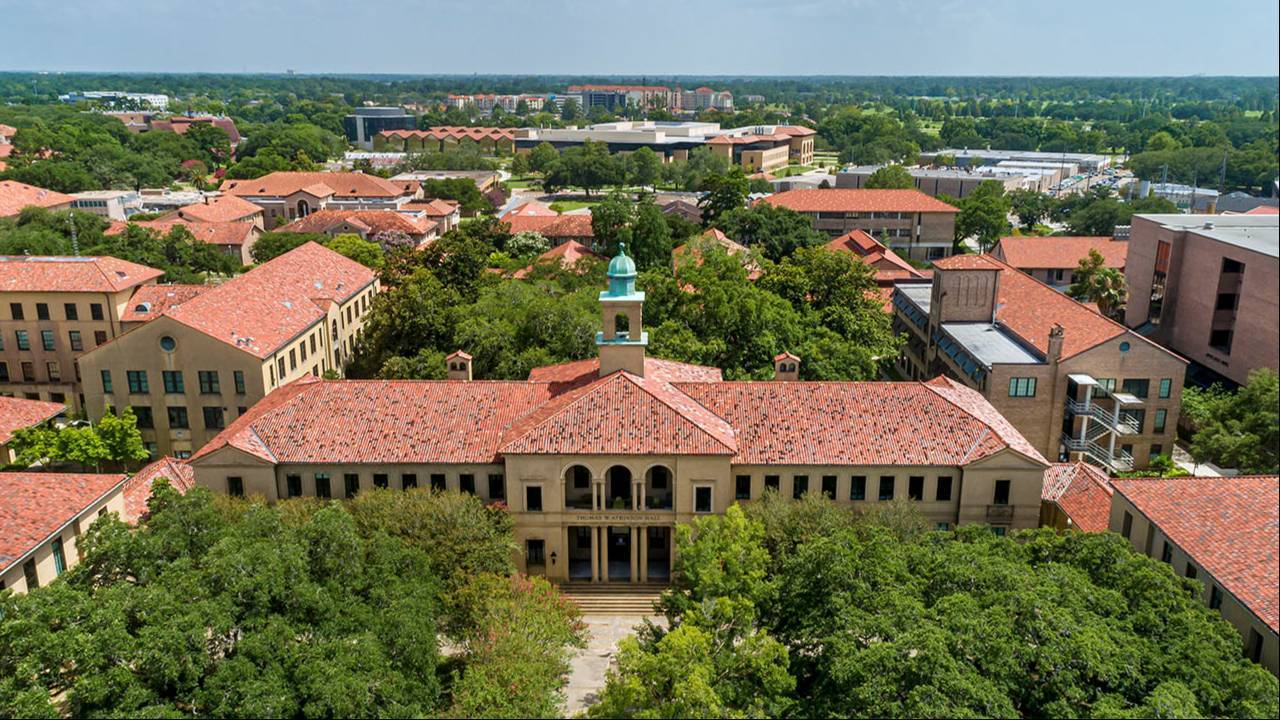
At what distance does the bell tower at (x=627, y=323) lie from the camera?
47.6 metres

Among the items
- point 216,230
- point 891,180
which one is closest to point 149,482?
point 216,230

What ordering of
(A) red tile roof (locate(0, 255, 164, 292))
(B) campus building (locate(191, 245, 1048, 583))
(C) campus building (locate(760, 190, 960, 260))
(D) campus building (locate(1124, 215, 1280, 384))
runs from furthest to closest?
(C) campus building (locate(760, 190, 960, 260))
(A) red tile roof (locate(0, 255, 164, 292))
(D) campus building (locate(1124, 215, 1280, 384))
(B) campus building (locate(191, 245, 1048, 583))

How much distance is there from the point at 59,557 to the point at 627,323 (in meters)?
28.0

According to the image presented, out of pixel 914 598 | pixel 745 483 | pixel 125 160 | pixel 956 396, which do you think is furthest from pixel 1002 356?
pixel 125 160

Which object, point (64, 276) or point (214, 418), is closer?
point (214, 418)

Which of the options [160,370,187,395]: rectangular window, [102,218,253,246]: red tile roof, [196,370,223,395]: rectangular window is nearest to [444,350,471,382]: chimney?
[196,370,223,395]: rectangular window

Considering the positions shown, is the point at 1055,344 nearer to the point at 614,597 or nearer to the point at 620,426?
the point at 620,426

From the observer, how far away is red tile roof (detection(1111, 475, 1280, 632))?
31358mm

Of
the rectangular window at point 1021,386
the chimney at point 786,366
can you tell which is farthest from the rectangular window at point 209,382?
the rectangular window at point 1021,386

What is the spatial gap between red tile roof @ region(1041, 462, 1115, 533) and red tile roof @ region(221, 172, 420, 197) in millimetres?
126850

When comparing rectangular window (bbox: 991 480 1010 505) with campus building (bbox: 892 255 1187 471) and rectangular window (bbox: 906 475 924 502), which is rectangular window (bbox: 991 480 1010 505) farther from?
campus building (bbox: 892 255 1187 471)

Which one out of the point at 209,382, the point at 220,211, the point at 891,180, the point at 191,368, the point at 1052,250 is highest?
the point at 891,180

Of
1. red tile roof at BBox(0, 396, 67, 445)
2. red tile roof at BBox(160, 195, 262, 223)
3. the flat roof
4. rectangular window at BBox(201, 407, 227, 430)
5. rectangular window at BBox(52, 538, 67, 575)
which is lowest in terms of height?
rectangular window at BBox(201, 407, 227, 430)

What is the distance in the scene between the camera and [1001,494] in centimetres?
4600
